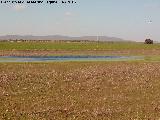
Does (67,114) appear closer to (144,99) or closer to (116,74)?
(144,99)

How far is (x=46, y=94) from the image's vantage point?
88.1ft

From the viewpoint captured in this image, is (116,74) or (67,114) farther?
(116,74)

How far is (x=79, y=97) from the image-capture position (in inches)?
1013

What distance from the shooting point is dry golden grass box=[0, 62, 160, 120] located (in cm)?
2027

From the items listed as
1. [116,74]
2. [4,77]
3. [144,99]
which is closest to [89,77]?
[116,74]

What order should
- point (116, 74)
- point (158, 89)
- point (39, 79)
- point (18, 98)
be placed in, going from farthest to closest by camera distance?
point (116, 74)
point (39, 79)
point (158, 89)
point (18, 98)

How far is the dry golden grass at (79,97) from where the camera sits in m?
20.3

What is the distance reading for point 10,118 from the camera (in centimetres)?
1916

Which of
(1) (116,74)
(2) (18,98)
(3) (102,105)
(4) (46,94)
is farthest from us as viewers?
(1) (116,74)

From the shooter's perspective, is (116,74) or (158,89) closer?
(158,89)

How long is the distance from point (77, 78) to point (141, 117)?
653 inches

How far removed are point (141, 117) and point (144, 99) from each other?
564 centimetres

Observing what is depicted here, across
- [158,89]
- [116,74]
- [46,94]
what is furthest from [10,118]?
[116,74]

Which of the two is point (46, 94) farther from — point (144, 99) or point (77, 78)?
point (77, 78)
